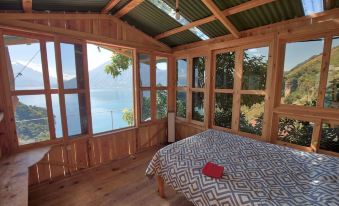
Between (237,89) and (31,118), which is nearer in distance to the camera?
(31,118)

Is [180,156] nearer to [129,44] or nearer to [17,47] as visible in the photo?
[129,44]

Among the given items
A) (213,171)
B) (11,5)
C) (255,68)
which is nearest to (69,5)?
(11,5)

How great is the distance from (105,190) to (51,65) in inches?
81.8

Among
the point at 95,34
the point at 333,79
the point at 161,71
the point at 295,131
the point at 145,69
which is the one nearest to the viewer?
the point at 333,79

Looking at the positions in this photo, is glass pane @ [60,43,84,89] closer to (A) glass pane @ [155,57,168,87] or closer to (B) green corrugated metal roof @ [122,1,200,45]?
(B) green corrugated metal roof @ [122,1,200,45]

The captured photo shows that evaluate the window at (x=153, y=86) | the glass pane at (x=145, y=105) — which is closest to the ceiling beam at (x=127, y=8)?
the window at (x=153, y=86)

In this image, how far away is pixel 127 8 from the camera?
281 centimetres

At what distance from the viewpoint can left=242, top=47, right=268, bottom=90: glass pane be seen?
2.73 meters

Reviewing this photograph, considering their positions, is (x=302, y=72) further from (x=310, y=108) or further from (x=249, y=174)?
(x=249, y=174)

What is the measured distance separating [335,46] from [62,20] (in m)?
3.88

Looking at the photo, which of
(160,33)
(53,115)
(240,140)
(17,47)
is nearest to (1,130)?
(53,115)

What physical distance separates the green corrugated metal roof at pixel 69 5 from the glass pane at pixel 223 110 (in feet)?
8.89

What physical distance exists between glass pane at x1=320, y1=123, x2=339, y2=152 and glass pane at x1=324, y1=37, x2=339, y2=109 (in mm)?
279

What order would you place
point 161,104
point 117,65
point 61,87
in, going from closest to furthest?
point 61,87 → point 161,104 → point 117,65
